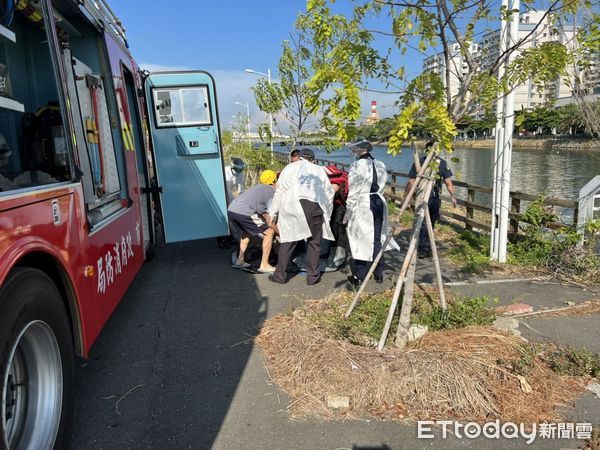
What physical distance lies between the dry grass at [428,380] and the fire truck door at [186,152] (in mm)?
3520

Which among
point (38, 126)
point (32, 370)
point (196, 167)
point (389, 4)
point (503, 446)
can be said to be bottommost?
point (503, 446)

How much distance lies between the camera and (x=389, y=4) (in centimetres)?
325

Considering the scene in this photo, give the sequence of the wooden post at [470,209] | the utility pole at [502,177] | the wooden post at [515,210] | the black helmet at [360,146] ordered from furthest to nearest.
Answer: the wooden post at [470,209] < the wooden post at [515,210] < the utility pole at [502,177] < the black helmet at [360,146]

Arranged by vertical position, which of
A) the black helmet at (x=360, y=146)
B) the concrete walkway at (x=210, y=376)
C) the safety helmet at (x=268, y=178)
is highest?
the black helmet at (x=360, y=146)

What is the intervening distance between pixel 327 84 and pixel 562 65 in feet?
5.77

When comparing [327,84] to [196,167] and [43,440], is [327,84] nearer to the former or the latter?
[43,440]

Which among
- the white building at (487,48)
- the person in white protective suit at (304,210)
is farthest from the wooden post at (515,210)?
the white building at (487,48)

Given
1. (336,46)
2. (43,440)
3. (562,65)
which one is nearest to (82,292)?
(43,440)

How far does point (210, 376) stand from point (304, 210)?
2526mm

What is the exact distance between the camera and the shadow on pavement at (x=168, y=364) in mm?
2840

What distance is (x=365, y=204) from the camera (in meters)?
5.15

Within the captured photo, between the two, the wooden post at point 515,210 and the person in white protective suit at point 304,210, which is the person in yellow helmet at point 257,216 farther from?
the wooden post at point 515,210

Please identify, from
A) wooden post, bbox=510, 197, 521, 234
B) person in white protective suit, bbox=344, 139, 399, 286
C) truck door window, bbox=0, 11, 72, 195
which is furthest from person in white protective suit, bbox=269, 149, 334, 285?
wooden post, bbox=510, 197, 521, 234
